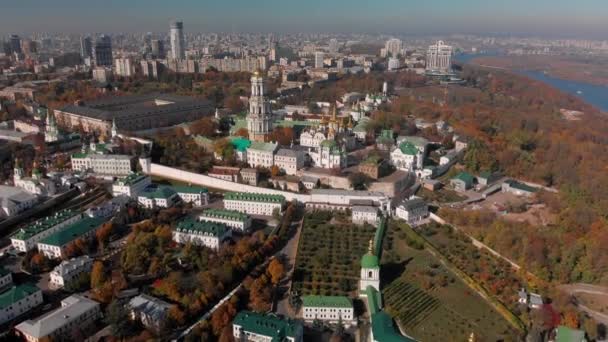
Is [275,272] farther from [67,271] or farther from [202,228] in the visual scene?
[67,271]

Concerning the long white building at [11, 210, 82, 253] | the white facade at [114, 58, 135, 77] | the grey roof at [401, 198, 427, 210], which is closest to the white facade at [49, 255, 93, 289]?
the long white building at [11, 210, 82, 253]

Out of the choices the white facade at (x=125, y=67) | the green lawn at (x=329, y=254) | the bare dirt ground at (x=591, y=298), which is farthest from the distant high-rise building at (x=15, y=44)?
the bare dirt ground at (x=591, y=298)

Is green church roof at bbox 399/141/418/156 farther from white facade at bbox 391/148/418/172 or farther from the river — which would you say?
the river

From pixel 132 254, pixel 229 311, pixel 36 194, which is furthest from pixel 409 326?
pixel 36 194

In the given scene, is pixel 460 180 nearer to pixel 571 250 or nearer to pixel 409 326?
pixel 571 250

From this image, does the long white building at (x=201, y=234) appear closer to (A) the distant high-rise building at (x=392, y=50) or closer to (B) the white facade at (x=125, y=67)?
(B) the white facade at (x=125, y=67)

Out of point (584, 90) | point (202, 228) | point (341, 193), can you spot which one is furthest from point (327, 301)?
point (584, 90)
